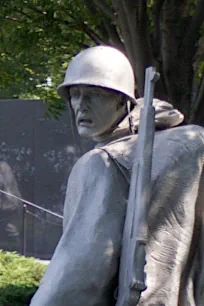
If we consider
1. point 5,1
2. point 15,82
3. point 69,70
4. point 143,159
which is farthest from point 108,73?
point 15,82

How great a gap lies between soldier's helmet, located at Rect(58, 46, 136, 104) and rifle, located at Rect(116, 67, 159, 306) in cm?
20

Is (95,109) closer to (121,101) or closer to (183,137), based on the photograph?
(121,101)

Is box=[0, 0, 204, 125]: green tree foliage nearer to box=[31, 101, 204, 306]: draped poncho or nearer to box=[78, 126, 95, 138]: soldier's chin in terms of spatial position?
box=[78, 126, 95, 138]: soldier's chin

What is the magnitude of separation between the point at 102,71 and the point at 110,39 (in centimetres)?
641

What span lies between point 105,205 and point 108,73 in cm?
49

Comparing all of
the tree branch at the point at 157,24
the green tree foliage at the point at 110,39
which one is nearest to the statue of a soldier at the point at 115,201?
the green tree foliage at the point at 110,39

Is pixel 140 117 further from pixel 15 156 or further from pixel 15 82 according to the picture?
pixel 15 156

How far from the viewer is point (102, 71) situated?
329cm

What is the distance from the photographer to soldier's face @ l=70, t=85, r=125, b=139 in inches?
131

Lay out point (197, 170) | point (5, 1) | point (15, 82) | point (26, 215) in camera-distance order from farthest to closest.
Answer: point (26, 215) → point (15, 82) → point (5, 1) → point (197, 170)

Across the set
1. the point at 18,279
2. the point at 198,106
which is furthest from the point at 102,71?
the point at 18,279

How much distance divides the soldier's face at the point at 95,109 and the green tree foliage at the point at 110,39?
Answer: 4.72m

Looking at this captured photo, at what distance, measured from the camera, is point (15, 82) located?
1153cm

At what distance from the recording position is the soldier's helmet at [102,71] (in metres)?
3.29
